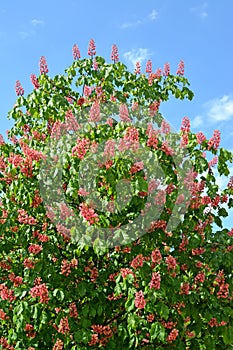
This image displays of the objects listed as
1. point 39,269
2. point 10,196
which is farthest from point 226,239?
point 10,196

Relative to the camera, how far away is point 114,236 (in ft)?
17.0

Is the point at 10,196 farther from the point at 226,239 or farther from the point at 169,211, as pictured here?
the point at 226,239

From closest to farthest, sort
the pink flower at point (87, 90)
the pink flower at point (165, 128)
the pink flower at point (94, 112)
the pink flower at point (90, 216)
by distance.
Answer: the pink flower at point (90, 216)
the pink flower at point (94, 112)
the pink flower at point (165, 128)
the pink flower at point (87, 90)

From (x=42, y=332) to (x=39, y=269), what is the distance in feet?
2.64

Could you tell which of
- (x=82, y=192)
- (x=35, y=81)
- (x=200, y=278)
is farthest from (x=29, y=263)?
(x=35, y=81)

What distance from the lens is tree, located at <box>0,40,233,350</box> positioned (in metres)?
5.31

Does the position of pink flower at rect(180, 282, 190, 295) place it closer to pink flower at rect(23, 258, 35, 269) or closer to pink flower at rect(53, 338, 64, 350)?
pink flower at rect(53, 338, 64, 350)

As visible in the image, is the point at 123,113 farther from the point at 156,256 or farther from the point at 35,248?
the point at 35,248

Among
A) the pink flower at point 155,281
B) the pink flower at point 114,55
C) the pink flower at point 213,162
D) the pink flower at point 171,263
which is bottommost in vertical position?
the pink flower at point 155,281

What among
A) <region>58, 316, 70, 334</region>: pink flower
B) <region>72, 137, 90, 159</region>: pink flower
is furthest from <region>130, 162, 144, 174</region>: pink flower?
<region>58, 316, 70, 334</region>: pink flower

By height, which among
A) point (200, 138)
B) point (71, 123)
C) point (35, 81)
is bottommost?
point (200, 138)

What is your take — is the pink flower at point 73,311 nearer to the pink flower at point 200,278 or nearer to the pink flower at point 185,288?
the pink flower at point 185,288

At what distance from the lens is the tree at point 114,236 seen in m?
5.31

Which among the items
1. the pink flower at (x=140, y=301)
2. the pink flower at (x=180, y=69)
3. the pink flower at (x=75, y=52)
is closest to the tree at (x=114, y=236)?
the pink flower at (x=140, y=301)
